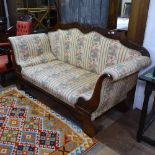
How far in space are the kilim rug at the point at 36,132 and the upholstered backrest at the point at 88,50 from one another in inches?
27.1

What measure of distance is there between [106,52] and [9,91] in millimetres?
1425

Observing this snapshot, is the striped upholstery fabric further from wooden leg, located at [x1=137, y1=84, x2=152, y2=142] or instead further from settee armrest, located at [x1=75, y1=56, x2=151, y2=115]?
wooden leg, located at [x1=137, y1=84, x2=152, y2=142]

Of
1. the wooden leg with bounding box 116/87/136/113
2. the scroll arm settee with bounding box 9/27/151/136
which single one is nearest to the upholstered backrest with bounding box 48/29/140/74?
the scroll arm settee with bounding box 9/27/151/136

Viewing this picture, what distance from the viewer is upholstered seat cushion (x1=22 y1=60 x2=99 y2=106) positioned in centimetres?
Result: 185

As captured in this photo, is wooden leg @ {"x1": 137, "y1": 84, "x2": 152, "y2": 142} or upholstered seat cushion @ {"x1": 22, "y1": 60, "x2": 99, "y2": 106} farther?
upholstered seat cushion @ {"x1": 22, "y1": 60, "x2": 99, "y2": 106}

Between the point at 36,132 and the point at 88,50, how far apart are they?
3.49ft

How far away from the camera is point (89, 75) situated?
A: 218cm

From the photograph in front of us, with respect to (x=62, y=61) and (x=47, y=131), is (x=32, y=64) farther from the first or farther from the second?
(x=47, y=131)

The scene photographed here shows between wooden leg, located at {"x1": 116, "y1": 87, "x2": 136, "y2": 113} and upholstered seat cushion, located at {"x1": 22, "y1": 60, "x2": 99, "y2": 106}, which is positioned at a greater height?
upholstered seat cushion, located at {"x1": 22, "y1": 60, "x2": 99, "y2": 106}

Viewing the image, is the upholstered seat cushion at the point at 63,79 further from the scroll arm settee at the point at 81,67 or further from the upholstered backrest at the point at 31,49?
the upholstered backrest at the point at 31,49

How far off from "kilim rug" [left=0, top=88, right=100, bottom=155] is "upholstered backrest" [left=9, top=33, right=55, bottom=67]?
54 cm

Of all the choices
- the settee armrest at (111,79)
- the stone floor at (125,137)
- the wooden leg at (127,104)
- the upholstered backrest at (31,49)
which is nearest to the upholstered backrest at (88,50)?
the upholstered backrest at (31,49)

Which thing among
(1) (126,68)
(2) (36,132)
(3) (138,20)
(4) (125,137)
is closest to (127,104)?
(4) (125,137)

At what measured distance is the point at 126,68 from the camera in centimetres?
157
